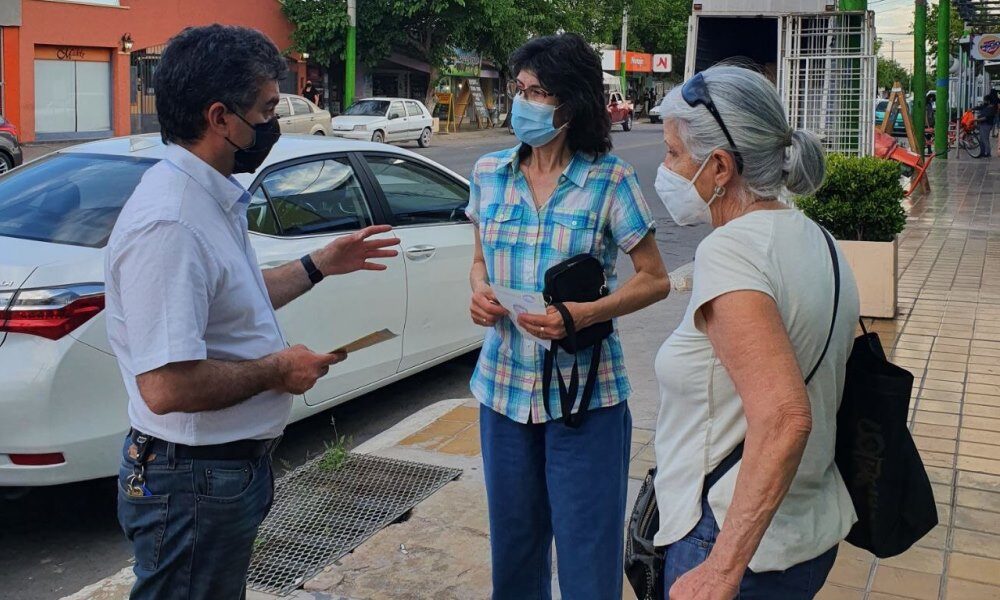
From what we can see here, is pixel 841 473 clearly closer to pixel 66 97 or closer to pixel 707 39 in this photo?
pixel 707 39

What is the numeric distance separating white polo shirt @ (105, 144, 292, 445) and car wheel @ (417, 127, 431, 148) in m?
29.9

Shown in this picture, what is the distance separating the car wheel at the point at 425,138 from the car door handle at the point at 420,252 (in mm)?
26469

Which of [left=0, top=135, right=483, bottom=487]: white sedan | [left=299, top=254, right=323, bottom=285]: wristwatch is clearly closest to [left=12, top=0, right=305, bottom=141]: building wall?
[left=0, top=135, right=483, bottom=487]: white sedan

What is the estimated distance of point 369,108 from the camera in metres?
30.7

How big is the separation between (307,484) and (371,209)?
1.64m

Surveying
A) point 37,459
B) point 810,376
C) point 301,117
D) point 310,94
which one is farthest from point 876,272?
point 310,94

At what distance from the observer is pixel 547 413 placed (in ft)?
9.74

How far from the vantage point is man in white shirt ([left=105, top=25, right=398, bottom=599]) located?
222 centimetres

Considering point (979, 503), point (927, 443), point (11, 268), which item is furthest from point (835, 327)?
point (927, 443)

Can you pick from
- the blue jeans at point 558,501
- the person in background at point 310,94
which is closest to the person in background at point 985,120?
the person in background at point 310,94

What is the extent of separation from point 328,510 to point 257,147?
229cm

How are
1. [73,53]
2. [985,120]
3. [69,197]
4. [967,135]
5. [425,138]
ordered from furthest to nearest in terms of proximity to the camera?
[425,138] < [967,135] < [73,53] < [985,120] < [69,197]

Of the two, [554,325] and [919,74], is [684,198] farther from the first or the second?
[919,74]

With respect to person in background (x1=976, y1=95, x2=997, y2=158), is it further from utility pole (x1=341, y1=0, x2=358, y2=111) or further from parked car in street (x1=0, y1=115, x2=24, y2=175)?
parked car in street (x1=0, y1=115, x2=24, y2=175)
